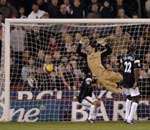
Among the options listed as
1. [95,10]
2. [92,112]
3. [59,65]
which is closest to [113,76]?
[92,112]

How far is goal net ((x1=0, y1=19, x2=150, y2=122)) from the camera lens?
55.7ft

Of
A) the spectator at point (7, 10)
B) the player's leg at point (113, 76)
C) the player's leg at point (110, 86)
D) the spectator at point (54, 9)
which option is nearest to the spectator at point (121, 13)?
the spectator at point (54, 9)

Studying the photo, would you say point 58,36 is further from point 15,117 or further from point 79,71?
point 15,117

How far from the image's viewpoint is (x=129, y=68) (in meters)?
16.5

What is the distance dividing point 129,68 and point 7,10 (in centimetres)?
393

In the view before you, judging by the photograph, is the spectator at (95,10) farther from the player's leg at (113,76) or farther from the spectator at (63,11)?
the player's leg at (113,76)

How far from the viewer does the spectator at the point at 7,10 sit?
18.7m

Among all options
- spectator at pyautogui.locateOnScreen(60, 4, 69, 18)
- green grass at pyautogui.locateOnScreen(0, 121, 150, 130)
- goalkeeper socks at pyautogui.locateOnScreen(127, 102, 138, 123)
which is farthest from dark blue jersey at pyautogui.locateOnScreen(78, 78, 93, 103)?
spectator at pyautogui.locateOnScreen(60, 4, 69, 18)

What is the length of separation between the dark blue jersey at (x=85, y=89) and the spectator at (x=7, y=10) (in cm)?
304

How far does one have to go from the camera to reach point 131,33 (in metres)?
17.7

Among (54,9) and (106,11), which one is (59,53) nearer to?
(54,9)

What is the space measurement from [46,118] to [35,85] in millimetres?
816

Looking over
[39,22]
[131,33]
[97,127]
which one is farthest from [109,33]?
[97,127]

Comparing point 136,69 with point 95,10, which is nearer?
point 136,69
